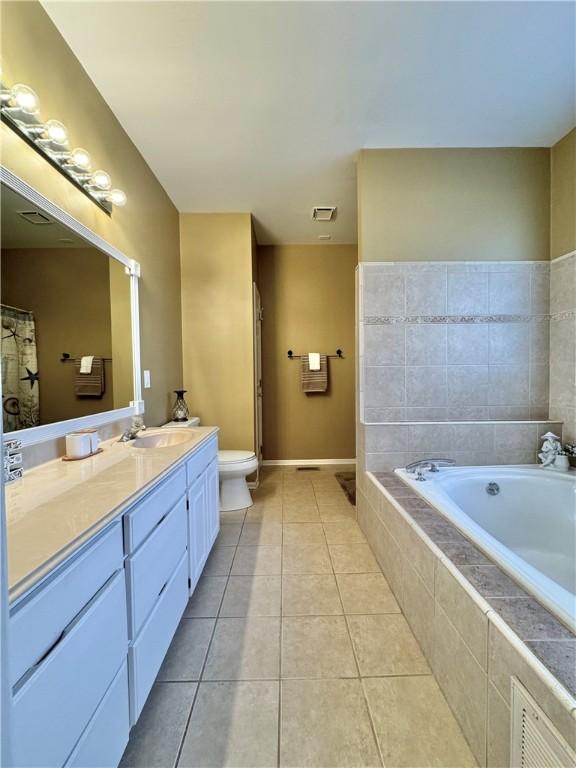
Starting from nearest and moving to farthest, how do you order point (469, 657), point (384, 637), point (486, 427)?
point (469, 657) < point (384, 637) < point (486, 427)

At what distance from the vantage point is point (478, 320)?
213 centimetres

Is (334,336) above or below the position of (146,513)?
above

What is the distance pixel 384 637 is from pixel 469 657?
48cm

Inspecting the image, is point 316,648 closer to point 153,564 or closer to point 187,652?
point 187,652

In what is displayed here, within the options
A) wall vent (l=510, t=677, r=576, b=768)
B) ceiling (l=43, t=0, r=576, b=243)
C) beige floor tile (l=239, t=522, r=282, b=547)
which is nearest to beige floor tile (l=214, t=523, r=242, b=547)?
beige floor tile (l=239, t=522, r=282, b=547)

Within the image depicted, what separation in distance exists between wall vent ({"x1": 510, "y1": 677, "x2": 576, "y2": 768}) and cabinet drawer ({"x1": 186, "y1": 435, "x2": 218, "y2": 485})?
125 centimetres

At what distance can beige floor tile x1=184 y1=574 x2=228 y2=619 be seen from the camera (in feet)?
4.81

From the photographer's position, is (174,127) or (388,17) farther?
(174,127)

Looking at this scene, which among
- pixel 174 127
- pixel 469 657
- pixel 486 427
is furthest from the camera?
pixel 486 427

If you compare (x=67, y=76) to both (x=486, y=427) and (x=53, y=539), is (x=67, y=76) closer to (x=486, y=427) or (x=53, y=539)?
(x=53, y=539)

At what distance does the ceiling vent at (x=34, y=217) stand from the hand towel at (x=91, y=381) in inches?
21.6

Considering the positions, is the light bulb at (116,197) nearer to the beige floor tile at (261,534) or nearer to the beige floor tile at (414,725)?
the beige floor tile at (261,534)

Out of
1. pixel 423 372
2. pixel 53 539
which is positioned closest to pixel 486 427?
pixel 423 372

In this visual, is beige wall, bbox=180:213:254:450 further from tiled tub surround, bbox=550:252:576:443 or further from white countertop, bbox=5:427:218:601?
tiled tub surround, bbox=550:252:576:443
